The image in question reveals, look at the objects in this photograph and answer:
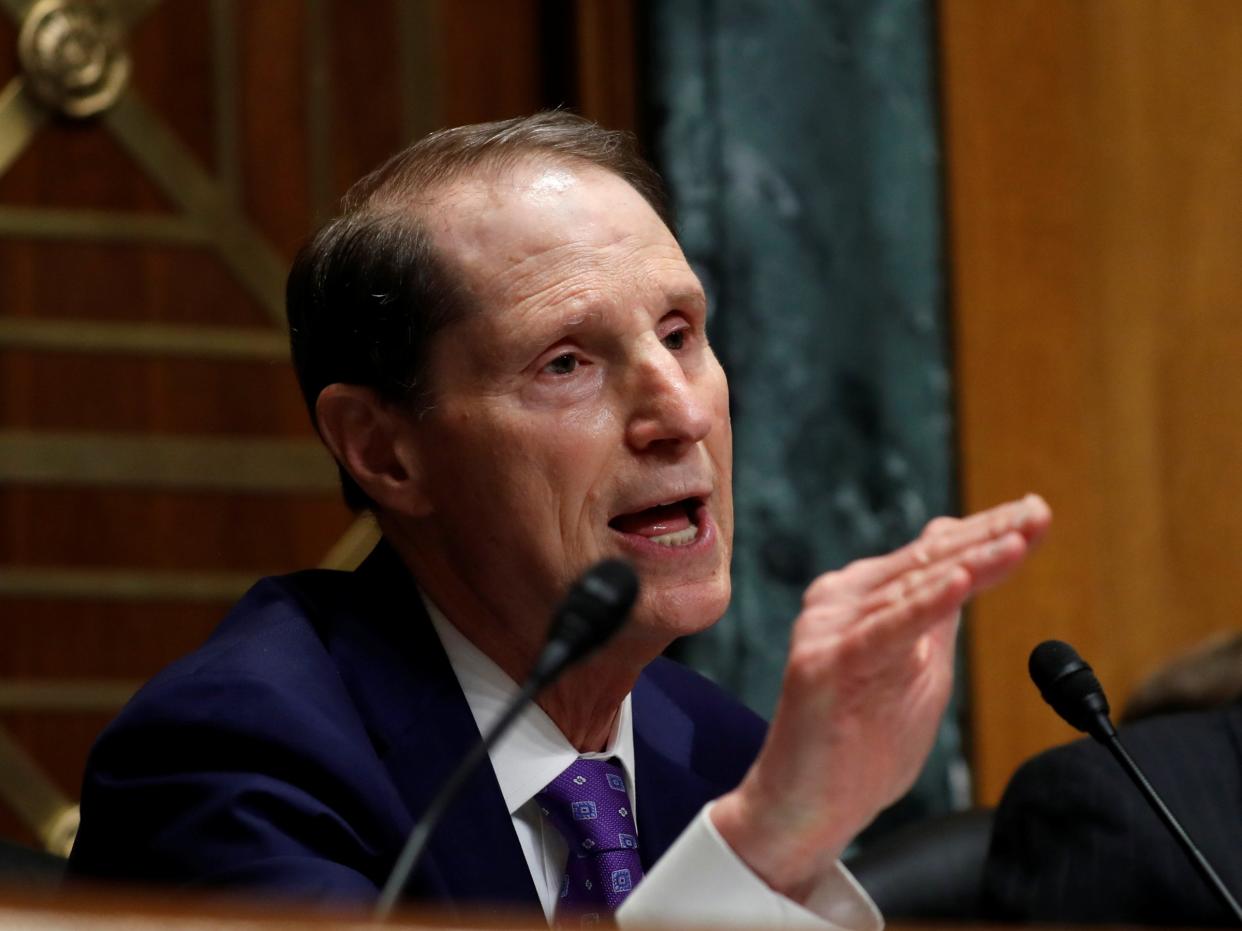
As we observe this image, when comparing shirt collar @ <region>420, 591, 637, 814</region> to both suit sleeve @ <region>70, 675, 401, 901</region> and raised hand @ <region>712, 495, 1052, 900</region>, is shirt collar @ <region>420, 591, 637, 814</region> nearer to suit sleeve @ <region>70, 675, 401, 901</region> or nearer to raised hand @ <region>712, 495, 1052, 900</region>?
suit sleeve @ <region>70, 675, 401, 901</region>

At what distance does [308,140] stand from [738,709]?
5.43 ft

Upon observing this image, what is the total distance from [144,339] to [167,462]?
215 mm

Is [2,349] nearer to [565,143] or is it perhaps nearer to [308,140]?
[308,140]

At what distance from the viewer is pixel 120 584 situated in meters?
3.25

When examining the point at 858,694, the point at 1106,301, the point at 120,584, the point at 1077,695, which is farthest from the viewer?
the point at 1106,301

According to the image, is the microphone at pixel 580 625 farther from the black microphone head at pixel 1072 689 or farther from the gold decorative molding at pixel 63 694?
the gold decorative molding at pixel 63 694

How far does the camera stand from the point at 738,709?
216cm

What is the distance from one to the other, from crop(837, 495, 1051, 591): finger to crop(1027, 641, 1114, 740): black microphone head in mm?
379

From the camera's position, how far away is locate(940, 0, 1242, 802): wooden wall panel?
3.55 m

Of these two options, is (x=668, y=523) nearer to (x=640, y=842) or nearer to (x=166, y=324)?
(x=640, y=842)

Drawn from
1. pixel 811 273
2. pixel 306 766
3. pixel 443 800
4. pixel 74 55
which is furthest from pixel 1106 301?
pixel 443 800

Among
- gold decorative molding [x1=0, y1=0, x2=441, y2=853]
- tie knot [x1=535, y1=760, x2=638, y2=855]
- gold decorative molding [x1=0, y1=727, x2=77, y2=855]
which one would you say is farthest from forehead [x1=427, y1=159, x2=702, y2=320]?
gold decorative molding [x1=0, y1=727, x2=77, y2=855]

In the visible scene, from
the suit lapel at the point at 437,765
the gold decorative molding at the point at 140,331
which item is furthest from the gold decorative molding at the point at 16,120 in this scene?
the suit lapel at the point at 437,765

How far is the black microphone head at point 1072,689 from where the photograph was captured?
64.9 inches
